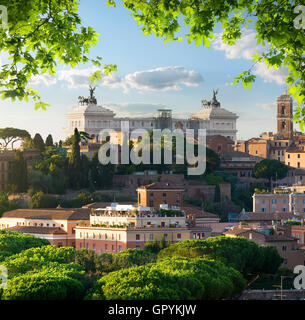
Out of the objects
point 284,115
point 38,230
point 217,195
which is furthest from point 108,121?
point 38,230

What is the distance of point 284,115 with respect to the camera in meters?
97.9

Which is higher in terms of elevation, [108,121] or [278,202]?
[108,121]

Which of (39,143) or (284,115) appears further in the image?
(284,115)

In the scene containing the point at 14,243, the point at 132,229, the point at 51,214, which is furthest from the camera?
the point at 51,214

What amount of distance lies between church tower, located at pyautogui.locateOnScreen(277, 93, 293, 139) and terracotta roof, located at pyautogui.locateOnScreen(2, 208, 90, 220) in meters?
47.3

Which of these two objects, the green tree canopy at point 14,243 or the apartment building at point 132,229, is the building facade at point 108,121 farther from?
the green tree canopy at point 14,243

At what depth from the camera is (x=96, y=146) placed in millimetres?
70750

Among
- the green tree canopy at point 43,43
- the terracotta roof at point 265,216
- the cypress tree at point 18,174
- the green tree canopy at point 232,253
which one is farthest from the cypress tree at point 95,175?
the green tree canopy at point 43,43

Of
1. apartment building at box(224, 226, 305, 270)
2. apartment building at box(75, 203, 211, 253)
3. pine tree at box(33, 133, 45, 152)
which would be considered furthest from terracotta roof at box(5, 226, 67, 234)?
pine tree at box(33, 133, 45, 152)

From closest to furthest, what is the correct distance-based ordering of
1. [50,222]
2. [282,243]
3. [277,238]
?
[282,243] < [277,238] < [50,222]

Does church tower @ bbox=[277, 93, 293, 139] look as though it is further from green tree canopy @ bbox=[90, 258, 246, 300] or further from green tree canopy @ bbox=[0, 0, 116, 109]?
green tree canopy @ bbox=[0, 0, 116, 109]

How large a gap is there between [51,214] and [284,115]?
5056cm

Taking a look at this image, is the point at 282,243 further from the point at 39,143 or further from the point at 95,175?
the point at 39,143
